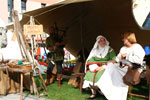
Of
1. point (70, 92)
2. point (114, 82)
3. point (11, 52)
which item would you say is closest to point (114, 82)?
point (114, 82)

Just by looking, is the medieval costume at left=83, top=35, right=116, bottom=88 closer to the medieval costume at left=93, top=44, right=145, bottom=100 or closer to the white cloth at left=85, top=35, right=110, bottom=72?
the white cloth at left=85, top=35, right=110, bottom=72

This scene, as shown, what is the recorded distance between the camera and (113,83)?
3.61 m

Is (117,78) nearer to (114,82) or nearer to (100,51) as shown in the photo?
(114,82)

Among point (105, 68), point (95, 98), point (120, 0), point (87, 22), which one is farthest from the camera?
point (87, 22)

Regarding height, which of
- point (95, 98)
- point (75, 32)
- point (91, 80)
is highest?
point (75, 32)

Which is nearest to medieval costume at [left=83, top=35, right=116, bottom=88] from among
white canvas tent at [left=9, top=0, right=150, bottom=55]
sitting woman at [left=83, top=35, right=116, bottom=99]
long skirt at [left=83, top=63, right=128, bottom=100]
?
sitting woman at [left=83, top=35, right=116, bottom=99]

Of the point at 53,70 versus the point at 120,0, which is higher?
the point at 120,0

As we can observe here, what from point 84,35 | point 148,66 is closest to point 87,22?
point 84,35

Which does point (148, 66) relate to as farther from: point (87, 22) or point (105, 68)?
point (87, 22)

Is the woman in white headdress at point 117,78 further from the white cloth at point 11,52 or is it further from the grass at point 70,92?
the white cloth at point 11,52

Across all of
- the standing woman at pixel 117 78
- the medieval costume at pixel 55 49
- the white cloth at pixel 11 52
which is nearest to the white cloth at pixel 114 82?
the standing woman at pixel 117 78

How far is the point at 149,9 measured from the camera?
5.97m

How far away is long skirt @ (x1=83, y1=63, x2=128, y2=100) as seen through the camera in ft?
11.6

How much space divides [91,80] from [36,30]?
149 centimetres
